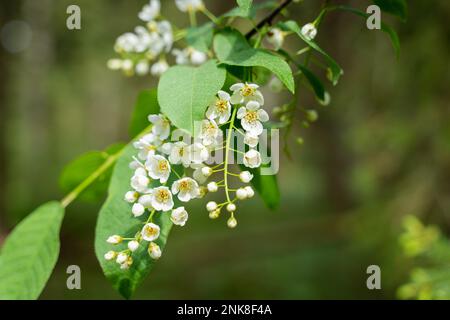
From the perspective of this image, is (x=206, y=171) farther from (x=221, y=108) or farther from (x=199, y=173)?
(x=221, y=108)

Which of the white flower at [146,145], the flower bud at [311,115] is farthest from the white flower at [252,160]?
the flower bud at [311,115]

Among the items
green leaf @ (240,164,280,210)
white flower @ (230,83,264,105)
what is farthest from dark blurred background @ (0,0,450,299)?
white flower @ (230,83,264,105)

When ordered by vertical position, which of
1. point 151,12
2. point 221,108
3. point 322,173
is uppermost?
point 322,173

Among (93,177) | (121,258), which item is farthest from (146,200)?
(93,177)

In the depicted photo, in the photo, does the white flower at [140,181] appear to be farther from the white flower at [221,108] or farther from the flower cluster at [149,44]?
the flower cluster at [149,44]

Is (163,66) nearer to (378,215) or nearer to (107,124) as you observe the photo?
(378,215)

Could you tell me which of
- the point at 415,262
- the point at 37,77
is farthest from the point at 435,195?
the point at 37,77
